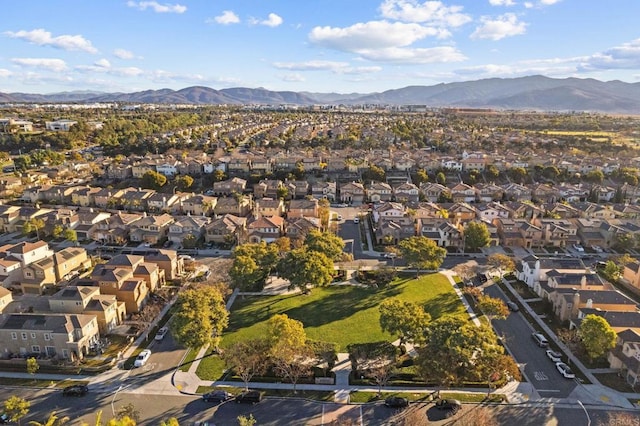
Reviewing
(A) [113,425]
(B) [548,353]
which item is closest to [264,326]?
(A) [113,425]

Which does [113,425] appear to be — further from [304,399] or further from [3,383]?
[3,383]

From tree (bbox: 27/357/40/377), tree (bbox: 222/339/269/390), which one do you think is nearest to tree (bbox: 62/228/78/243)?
tree (bbox: 27/357/40/377)

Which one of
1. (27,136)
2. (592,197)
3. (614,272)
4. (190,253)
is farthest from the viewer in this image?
(27,136)

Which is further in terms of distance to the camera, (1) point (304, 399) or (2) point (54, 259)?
(2) point (54, 259)

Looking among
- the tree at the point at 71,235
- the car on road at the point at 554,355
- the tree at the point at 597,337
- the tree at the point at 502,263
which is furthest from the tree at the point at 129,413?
the tree at the point at 502,263

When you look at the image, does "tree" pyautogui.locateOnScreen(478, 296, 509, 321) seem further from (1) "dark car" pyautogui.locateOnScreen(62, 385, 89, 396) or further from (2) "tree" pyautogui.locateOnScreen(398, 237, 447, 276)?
(1) "dark car" pyautogui.locateOnScreen(62, 385, 89, 396)

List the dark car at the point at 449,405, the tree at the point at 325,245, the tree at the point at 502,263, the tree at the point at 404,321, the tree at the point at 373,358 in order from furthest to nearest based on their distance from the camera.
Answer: the tree at the point at 502,263
the tree at the point at 325,245
the tree at the point at 404,321
the tree at the point at 373,358
the dark car at the point at 449,405

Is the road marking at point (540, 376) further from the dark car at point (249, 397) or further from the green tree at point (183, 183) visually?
the green tree at point (183, 183)
